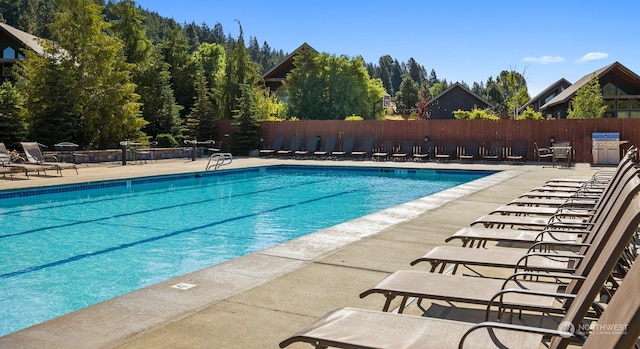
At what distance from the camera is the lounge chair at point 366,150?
23128 millimetres

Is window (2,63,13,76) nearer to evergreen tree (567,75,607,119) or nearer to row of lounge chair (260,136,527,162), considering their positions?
row of lounge chair (260,136,527,162)

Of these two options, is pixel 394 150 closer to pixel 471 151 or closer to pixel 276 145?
pixel 471 151

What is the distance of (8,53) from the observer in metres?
36.4

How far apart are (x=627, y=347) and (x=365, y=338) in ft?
3.31

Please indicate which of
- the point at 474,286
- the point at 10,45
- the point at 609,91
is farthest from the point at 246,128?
the point at 609,91

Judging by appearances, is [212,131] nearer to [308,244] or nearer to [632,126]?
[632,126]

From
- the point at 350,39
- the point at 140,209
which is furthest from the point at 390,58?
the point at 140,209

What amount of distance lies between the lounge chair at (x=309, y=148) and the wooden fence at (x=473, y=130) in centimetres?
75

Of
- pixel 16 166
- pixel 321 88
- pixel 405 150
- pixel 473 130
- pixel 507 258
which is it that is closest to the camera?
pixel 507 258

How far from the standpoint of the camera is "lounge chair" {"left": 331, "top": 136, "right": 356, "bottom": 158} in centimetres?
2333

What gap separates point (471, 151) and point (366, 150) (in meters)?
4.21

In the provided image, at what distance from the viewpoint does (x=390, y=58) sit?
442 ft

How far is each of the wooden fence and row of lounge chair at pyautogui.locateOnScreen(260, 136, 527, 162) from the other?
0.33 meters

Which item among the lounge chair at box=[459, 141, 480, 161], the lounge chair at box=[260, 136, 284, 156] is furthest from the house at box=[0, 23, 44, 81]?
the lounge chair at box=[459, 141, 480, 161]
